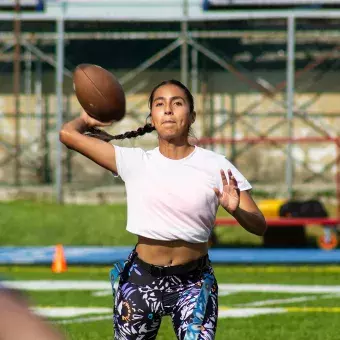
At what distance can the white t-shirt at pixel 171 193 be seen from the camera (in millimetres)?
4863

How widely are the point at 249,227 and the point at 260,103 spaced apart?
62.7 feet

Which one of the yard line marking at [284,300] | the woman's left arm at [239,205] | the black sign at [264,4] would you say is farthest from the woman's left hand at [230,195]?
the black sign at [264,4]

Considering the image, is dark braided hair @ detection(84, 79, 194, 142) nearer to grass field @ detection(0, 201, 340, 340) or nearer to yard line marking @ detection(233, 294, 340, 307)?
grass field @ detection(0, 201, 340, 340)

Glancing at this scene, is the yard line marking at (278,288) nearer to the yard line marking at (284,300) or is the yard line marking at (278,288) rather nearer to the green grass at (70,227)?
the yard line marking at (284,300)

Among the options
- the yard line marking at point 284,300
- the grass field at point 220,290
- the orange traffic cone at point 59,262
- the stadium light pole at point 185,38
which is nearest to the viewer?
the grass field at point 220,290

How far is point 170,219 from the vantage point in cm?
487

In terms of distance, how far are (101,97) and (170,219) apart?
2.17 feet

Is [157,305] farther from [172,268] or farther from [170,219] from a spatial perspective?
[170,219]

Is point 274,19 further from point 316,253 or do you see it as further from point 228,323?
point 228,323

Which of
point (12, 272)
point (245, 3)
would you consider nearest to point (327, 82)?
point (245, 3)

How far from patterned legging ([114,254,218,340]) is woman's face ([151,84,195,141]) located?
64 cm

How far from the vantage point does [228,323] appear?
381 inches

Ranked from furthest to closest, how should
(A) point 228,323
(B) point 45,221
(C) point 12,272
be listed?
(B) point 45,221
(C) point 12,272
(A) point 228,323

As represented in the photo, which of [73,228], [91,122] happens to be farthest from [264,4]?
[91,122]
